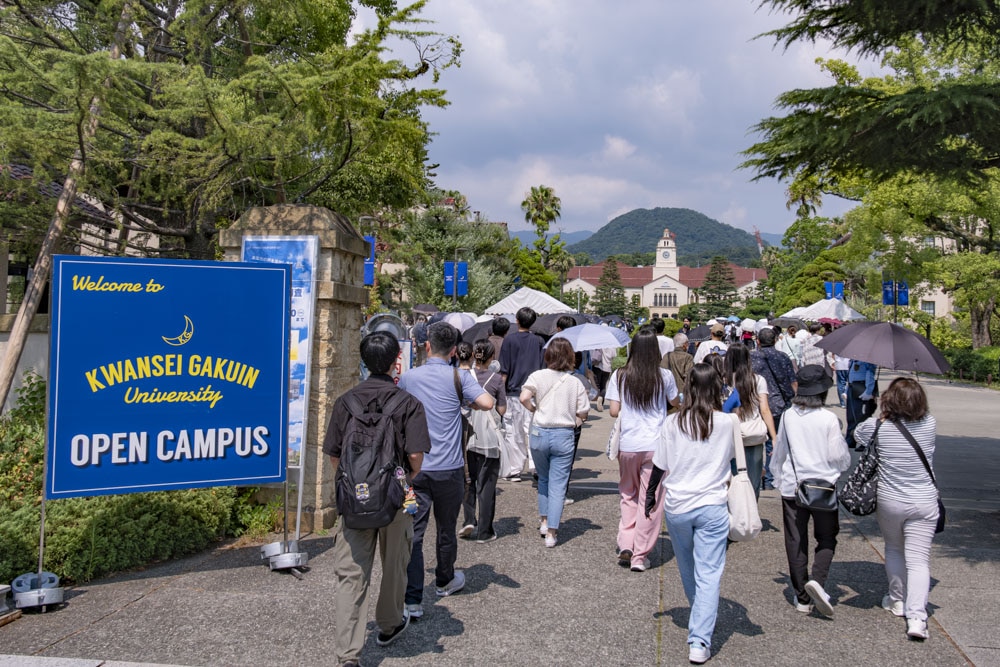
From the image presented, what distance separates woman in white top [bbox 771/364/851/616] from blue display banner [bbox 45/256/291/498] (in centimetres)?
361

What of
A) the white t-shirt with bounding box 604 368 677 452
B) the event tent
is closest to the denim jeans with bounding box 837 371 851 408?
the event tent

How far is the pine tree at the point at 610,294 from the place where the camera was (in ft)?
443

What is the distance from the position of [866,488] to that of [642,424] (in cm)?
163

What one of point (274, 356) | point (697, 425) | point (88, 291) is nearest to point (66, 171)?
point (88, 291)

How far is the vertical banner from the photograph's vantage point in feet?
21.0

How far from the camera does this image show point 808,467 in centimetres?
484

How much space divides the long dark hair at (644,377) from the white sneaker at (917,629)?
216cm

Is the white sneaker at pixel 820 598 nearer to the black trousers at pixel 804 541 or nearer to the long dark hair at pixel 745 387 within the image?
the black trousers at pixel 804 541

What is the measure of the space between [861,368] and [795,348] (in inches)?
171

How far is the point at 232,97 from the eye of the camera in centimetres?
674

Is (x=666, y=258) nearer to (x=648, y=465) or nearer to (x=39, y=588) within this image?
(x=648, y=465)

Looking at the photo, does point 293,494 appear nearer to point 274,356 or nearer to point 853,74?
point 274,356

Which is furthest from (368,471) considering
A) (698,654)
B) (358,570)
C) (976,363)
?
(976,363)

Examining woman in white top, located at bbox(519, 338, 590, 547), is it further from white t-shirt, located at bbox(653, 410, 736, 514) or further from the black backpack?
the black backpack
